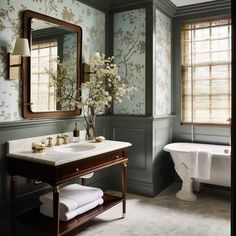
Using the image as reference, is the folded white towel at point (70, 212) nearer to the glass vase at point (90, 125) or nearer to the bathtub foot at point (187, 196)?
the glass vase at point (90, 125)

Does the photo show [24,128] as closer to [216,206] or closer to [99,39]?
[99,39]

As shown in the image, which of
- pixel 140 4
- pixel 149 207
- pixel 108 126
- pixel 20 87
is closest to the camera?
pixel 20 87

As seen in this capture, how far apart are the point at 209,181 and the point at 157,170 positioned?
2.13 ft

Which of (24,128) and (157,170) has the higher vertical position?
(24,128)

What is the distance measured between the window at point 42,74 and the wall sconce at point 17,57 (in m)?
0.15

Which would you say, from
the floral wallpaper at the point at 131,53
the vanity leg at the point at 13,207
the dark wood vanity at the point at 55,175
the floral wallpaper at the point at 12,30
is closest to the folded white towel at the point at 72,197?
the dark wood vanity at the point at 55,175

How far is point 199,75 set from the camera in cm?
384

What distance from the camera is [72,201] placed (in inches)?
91.0

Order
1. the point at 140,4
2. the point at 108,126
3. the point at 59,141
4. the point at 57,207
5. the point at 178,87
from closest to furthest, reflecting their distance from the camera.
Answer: the point at 57,207
the point at 59,141
the point at 140,4
the point at 108,126
the point at 178,87

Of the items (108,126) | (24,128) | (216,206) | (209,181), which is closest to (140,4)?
(108,126)

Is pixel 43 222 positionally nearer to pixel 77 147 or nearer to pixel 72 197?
pixel 72 197

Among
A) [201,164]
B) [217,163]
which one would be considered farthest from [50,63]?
[217,163]

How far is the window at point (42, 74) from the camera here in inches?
99.3

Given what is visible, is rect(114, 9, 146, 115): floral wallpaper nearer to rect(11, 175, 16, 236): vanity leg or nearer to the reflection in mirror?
the reflection in mirror
